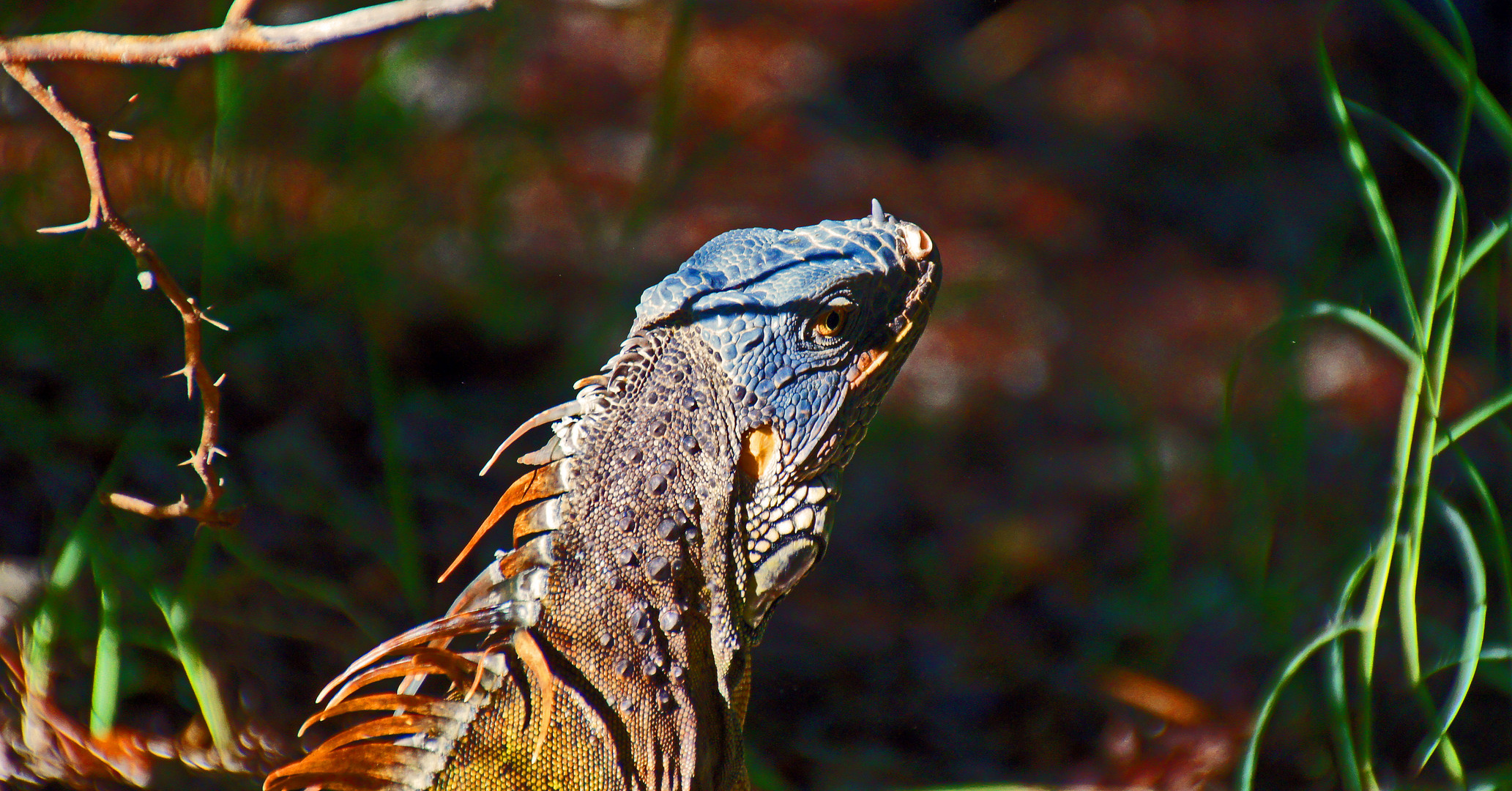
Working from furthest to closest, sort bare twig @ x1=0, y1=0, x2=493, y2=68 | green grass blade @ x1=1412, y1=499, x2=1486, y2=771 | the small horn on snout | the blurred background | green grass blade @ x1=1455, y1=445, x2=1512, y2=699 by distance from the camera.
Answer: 1. the blurred background
2. green grass blade @ x1=1412, y1=499, x2=1486, y2=771
3. green grass blade @ x1=1455, y1=445, x2=1512, y2=699
4. the small horn on snout
5. bare twig @ x1=0, y1=0, x2=493, y2=68

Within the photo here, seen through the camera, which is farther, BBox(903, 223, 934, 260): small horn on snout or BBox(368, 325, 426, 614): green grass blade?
BBox(368, 325, 426, 614): green grass blade

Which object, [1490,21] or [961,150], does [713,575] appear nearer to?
[961,150]

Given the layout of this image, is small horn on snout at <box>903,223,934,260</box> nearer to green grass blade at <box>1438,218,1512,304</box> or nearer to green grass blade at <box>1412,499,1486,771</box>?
green grass blade at <box>1438,218,1512,304</box>

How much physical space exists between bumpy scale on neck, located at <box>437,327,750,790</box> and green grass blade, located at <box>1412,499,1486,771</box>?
2059mm

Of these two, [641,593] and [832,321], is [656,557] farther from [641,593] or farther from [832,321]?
[832,321]

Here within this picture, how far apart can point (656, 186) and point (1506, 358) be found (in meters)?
2.77

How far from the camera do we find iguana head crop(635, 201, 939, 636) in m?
1.26

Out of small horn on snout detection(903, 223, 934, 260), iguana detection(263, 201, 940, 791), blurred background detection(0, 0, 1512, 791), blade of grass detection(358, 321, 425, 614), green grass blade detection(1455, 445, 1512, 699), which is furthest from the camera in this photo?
blurred background detection(0, 0, 1512, 791)

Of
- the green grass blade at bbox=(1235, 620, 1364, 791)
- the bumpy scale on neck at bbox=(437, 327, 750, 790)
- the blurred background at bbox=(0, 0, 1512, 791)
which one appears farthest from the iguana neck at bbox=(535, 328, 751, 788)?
the green grass blade at bbox=(1235, 620, 1364, 791)

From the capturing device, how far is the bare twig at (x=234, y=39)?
730 mm

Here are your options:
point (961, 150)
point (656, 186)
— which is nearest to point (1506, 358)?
point (961, 150)

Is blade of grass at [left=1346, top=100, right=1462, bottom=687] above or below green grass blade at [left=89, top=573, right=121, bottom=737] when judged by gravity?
above

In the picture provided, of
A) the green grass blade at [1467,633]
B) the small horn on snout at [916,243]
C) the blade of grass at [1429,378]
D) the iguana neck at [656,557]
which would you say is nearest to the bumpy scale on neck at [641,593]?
the iguana neck at [656,557]

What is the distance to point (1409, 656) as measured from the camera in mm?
2367
